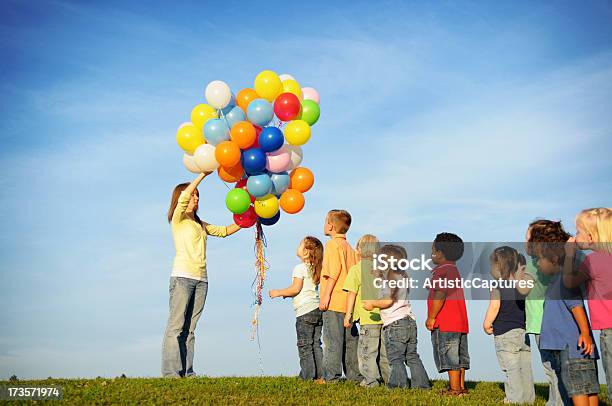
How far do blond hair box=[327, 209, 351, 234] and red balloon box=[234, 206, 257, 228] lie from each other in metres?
1.17

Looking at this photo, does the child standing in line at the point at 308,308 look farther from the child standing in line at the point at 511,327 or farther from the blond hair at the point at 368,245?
the child standing in line at the point at 511,327

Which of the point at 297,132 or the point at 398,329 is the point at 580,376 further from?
the point at 297,132

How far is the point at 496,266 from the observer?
8523mm

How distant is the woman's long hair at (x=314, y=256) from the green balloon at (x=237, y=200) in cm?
104

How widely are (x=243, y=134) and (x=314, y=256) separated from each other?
2.06 metres

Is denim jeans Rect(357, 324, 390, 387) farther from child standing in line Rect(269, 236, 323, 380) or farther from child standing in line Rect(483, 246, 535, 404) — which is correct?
child standing in line Rect(483, 246, 535, 404)

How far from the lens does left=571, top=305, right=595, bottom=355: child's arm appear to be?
6.79m

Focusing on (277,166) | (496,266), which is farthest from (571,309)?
(277,166)

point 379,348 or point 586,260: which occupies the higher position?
point 586,260

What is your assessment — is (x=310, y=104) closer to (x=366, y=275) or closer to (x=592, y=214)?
(x=366, y=275)

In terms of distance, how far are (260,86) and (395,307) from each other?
3.73 metres

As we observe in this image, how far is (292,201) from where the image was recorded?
10188 millimetres

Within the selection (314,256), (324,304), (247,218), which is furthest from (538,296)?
(247,218)

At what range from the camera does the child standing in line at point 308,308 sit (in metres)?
9.90
